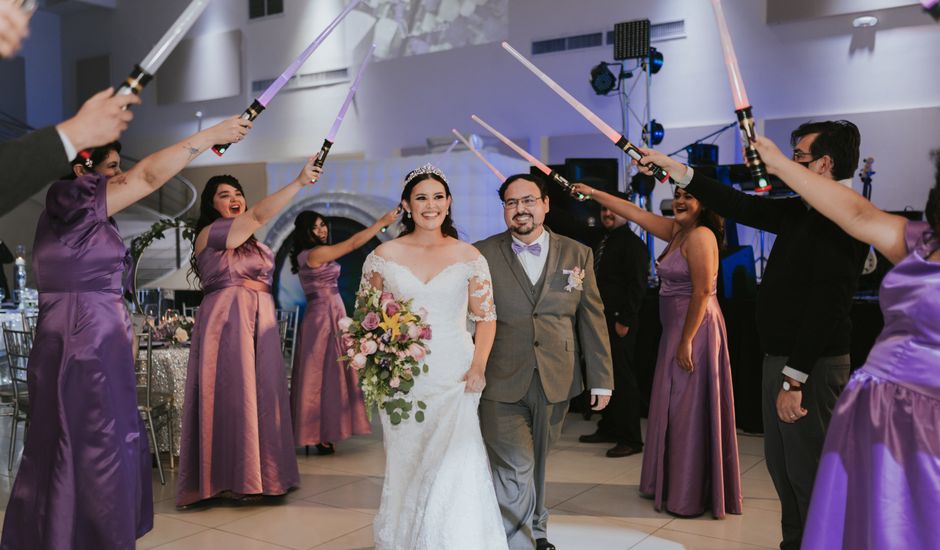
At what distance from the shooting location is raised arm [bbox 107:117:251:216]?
2484 mm

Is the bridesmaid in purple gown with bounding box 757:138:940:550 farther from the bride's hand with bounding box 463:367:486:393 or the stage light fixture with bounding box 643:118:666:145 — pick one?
the stage light fixture with bounding box 643:118:666:145

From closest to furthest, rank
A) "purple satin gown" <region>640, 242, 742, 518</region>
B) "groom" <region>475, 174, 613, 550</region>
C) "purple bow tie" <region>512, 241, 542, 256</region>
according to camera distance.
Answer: "groom" <region>475, 174, 613, 550</region> → "purple bow tie" <region>512, 241, 542, 256</region> → "purple satin gown" <region>640, 242, 742, 518</region>

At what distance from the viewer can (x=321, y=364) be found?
5.64 metres

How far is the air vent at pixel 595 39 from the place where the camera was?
32.3 ft

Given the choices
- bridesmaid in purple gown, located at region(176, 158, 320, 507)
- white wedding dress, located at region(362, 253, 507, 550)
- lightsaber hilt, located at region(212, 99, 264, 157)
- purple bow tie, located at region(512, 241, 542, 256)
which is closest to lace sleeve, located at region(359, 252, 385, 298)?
white wedding dress, located at region(362, 253, 507, 550)

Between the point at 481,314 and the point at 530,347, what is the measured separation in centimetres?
28

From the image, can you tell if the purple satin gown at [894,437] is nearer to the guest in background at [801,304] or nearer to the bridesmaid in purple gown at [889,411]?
the bridesmaid in purple gown at [889,411]

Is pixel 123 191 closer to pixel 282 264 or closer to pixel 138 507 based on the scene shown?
pixel 138 507

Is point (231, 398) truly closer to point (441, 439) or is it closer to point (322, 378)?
point (322, 378)

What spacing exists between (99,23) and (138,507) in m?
15.1

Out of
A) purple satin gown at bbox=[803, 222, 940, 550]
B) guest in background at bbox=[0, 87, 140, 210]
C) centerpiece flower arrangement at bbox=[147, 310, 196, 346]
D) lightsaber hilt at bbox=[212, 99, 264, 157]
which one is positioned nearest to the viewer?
guest in background at bbox=[0, 87, 140, 210]

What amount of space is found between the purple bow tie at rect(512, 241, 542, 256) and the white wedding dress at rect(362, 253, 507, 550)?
0.23 metres

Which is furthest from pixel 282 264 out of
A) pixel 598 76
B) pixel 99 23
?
pixel 99 23

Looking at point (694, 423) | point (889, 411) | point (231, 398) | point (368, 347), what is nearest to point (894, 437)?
point (889, 411)
